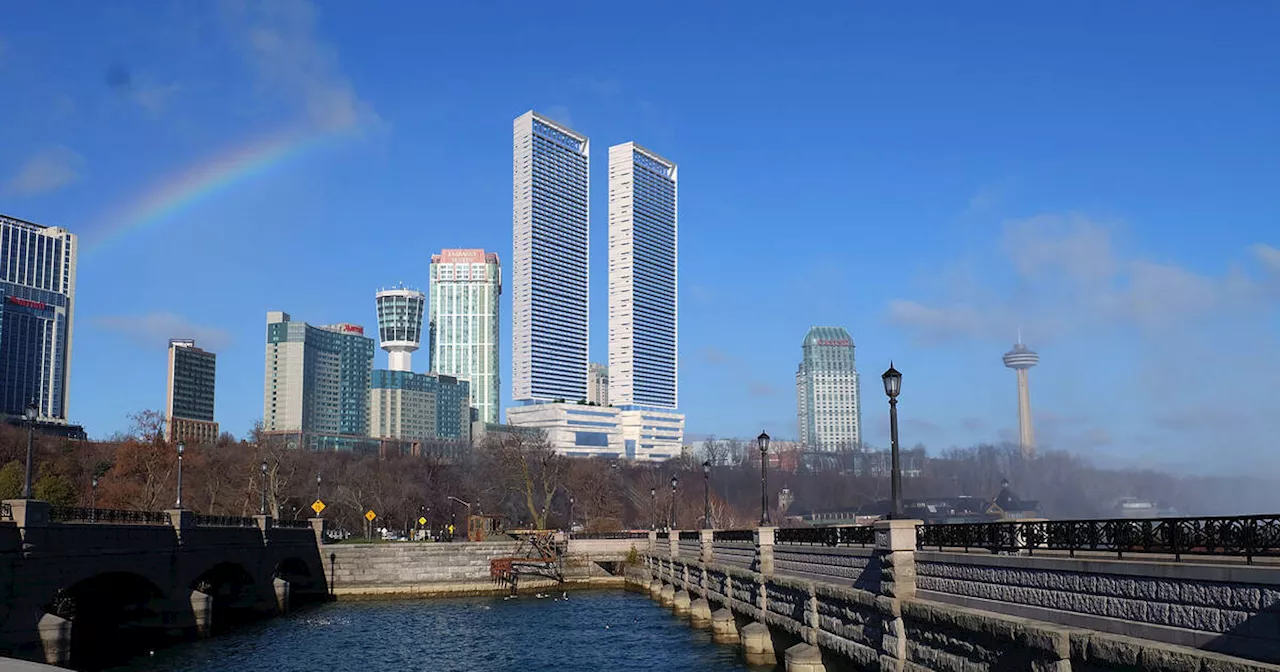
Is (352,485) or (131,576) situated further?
(352,485)

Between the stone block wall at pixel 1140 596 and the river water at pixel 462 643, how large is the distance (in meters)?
19.2

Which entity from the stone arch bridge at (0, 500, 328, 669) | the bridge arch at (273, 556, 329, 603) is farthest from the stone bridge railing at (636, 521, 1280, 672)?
the bridge arch at (273, 556, 329, 603)

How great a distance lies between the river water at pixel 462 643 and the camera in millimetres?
44250

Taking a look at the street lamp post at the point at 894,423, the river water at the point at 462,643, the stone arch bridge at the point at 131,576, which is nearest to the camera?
the street lamp post at the point at 894,423

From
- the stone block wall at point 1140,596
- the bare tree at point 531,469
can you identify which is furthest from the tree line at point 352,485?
the stone block wall at point 1140,596

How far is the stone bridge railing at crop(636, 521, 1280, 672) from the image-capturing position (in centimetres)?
1491

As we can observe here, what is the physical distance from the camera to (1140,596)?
17.0m

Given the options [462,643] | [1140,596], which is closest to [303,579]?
[462,643]

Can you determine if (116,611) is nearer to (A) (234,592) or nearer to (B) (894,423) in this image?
(A) (234,592)

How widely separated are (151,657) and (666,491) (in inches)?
5537

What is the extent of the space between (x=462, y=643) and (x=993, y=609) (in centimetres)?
3642

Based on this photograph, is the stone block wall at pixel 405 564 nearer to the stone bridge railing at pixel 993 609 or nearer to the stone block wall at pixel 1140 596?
the stone bridge railing at pixel 993 609

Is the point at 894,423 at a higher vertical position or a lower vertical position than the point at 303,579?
higher

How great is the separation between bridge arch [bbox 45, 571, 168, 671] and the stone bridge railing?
96.5ft
